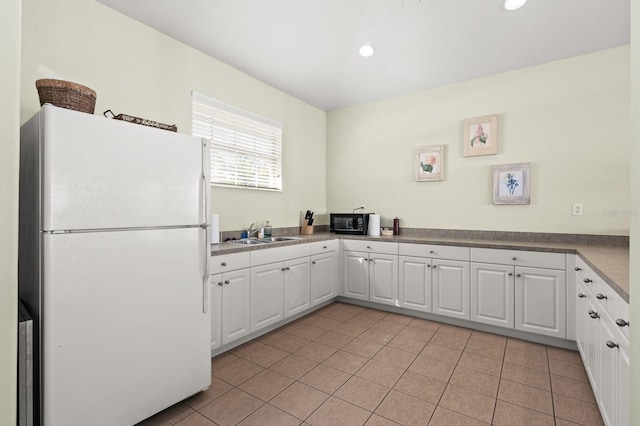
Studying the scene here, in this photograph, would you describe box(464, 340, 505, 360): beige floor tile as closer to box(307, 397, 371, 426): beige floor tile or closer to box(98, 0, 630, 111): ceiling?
box(307, 397, 371, 426): beige floor tile

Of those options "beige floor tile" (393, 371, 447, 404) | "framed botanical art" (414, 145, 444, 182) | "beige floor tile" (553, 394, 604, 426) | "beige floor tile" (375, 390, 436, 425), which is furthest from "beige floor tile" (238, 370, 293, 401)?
"framed botanical art" (414, 145, 444, 182)

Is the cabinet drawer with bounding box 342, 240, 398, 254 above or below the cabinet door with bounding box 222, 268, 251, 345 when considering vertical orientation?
above

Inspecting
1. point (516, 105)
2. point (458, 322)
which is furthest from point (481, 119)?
point (458, 322)

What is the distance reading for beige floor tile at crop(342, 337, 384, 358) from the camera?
102 inches

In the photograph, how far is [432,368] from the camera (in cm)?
234

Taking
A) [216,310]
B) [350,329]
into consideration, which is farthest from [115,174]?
[350,329]

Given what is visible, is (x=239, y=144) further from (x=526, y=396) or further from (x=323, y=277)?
(x=526, y=396)

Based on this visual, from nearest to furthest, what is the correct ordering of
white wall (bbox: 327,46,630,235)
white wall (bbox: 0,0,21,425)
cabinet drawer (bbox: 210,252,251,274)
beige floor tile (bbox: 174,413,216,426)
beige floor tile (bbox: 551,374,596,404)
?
white wall (bbox: 0,0,21,425), beige floor tile (bbox: 174,413,216,426), beige floor tile (bbox: 551,374,596,404), cabinet drawer (bbox: 210,252,251,274), white wall (bbox: 327,46,630,235)

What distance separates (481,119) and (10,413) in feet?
13.1

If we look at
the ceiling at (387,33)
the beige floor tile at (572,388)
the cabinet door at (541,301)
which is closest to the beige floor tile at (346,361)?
the beige floor tile at (572,388)

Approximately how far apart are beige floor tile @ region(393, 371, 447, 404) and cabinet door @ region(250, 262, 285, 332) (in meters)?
1.26

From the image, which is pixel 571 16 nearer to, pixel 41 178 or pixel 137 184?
pixel 137 184

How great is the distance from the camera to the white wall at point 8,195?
3.10 ft

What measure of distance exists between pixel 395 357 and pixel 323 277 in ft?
4.19
